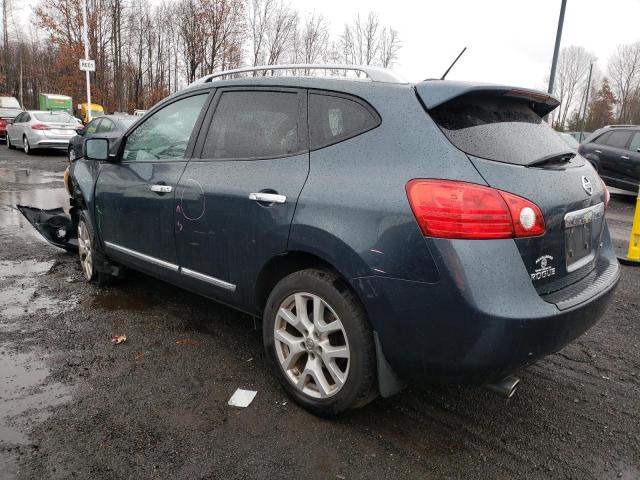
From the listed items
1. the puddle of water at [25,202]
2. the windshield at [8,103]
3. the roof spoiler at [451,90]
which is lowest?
the puddle of water at [25,202]

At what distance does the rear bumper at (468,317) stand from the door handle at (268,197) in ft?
2.09

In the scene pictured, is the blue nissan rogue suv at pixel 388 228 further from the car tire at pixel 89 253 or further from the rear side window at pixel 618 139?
the rear side window at pixel 618 139

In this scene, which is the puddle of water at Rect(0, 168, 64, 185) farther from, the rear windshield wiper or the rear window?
the rear windshield wiper

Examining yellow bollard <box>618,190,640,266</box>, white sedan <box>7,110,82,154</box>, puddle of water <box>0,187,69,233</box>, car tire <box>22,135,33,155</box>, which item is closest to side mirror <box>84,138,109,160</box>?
puddle of water <box>0,187,69,233</box>

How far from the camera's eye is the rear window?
2314mm

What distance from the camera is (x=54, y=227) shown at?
566 centimetres

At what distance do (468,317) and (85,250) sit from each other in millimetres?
3967

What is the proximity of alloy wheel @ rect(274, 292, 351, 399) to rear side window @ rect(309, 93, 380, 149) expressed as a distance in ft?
2.69

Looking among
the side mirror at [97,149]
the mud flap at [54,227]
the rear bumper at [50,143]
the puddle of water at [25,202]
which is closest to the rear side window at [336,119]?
the side mirror at [97,149]

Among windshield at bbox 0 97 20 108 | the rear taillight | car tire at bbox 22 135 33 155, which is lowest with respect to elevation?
car tire at bbox 22 135 33 155

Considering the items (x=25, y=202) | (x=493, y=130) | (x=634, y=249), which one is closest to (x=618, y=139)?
(x=634, y=249)

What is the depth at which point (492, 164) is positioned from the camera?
7.35 ft

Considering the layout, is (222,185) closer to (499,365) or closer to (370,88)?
(370,88)

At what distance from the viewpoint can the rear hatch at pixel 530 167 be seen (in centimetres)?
224
